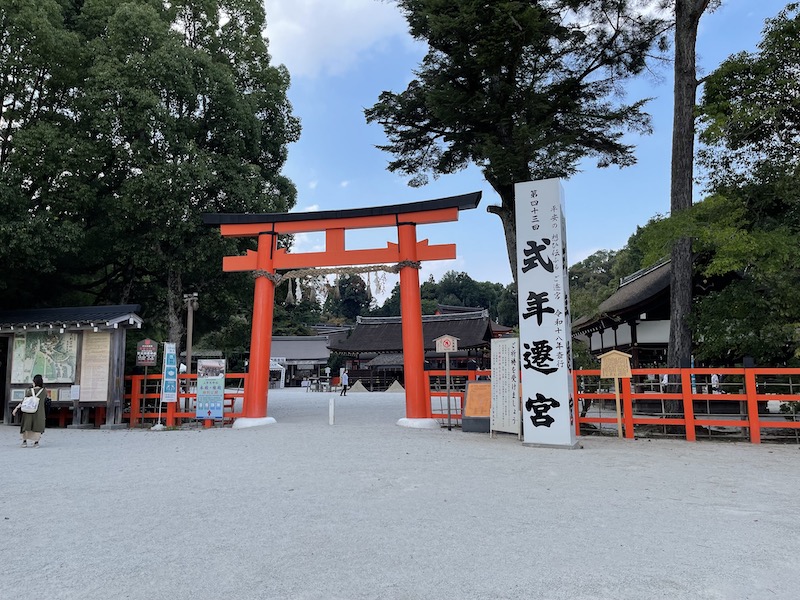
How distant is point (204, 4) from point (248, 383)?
10807 millimetres

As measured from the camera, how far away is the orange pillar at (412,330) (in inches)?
415

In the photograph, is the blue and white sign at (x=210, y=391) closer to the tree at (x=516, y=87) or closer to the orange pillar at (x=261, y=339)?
the orange pillar at (x=261, y=339)

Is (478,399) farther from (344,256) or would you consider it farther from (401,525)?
(401,525)

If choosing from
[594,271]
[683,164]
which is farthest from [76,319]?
[594,271]

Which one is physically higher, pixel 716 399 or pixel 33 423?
pixel 716 399

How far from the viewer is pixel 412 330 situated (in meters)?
10.8

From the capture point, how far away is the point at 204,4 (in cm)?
1469

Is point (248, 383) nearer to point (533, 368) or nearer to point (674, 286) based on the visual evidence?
point (533, 368)

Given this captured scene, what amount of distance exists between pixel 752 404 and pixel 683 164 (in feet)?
14.9

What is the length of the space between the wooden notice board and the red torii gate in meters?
1.04

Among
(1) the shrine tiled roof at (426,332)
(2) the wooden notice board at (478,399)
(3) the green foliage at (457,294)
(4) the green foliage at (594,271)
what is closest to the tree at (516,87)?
(2) the wooden notice board at (478,399)

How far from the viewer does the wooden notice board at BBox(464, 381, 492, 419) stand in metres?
9.70

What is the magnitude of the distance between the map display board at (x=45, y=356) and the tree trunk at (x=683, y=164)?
39.9 feet

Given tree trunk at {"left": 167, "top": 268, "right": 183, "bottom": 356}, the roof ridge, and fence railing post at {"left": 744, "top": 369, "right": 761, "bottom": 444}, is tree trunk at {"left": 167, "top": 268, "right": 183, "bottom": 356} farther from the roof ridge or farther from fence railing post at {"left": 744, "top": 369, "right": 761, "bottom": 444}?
the roof ridge
